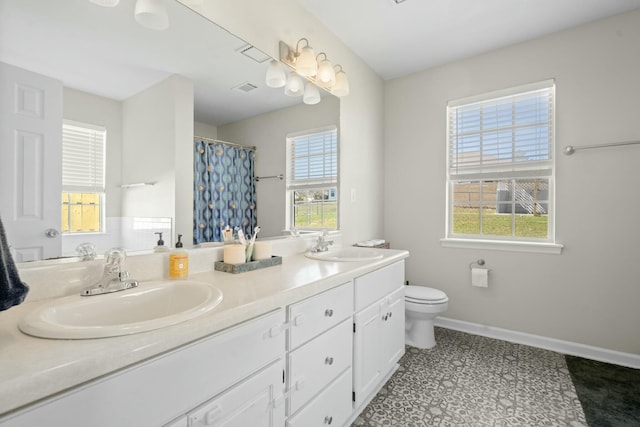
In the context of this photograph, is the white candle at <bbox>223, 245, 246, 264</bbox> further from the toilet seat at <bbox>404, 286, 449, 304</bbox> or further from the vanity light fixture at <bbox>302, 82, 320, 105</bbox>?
the toilet seat at <bbox>404, 286, 449, 304</bbox>

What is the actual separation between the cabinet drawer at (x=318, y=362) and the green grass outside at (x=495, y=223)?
71.9 inches

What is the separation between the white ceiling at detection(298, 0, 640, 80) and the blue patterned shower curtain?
4.21 feet

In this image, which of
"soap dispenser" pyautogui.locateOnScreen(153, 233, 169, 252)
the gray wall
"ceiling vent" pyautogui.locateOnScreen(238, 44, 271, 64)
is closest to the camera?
"soap dispenser" pyautogui.locateOnScreen(153, 233, 169, 252)

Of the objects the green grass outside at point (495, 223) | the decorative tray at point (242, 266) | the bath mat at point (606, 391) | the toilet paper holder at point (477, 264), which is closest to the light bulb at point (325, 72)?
the decorative tray at point (242, 266)

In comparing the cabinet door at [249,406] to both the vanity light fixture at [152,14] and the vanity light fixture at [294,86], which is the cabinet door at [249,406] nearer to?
the vanity light fixture at [152,14]

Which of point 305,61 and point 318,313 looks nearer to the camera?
point 318,313

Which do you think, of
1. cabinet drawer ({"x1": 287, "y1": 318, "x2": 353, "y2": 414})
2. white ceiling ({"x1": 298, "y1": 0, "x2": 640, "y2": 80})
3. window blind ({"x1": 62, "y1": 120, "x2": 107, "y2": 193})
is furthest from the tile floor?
white ceiling ({"x1": 298, "y1": 0, "x2": 640, "y2": 80})

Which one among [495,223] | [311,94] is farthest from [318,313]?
[495,223]

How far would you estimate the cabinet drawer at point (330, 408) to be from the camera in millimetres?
1169

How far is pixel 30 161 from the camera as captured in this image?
90 centimetres

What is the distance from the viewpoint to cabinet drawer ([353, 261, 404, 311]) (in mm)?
1538

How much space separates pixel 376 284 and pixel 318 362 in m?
0.62

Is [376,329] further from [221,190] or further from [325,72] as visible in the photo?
[325,72]

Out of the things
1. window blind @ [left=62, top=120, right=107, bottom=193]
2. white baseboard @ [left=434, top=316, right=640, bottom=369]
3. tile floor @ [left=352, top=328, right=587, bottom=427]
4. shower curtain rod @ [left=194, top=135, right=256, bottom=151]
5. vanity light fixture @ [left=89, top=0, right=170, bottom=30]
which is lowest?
tile floor @ [left=352, top=328, right=587, bottom=427]
